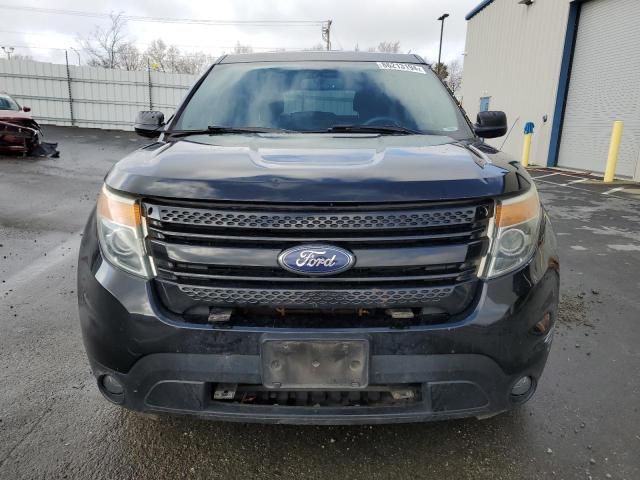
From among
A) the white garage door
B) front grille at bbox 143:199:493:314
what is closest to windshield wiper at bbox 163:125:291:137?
front grille at bbox 143:199:493:314

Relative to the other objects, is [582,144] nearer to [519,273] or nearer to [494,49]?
[494,49]

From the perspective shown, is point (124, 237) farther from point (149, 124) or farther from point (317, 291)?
point (149, 124)

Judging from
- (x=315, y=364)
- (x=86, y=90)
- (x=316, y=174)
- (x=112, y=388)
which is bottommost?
(x=112, y=388)

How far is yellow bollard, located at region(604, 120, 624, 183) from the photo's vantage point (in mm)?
10570

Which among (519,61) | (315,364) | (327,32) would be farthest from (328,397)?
(327,32)

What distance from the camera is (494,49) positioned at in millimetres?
18375

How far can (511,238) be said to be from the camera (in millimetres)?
1650

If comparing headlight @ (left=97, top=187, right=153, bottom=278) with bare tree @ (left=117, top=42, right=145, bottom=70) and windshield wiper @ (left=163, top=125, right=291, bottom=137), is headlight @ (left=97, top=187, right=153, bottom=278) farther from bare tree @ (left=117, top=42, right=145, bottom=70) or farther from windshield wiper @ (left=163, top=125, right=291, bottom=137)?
bare tree @ (left=117, top=42, right=145, bottom=70)

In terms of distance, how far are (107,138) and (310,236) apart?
2027 centimetres

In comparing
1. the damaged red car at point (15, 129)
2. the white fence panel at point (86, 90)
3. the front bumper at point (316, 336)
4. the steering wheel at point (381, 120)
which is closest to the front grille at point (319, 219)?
the front bumper at point (316, 336)

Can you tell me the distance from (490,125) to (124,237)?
2318 millimetres

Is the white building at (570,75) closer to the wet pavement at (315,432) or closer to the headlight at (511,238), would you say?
the wet pavement at (315,432)

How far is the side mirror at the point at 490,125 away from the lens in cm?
293

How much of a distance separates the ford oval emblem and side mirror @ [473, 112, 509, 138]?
1.79 m
